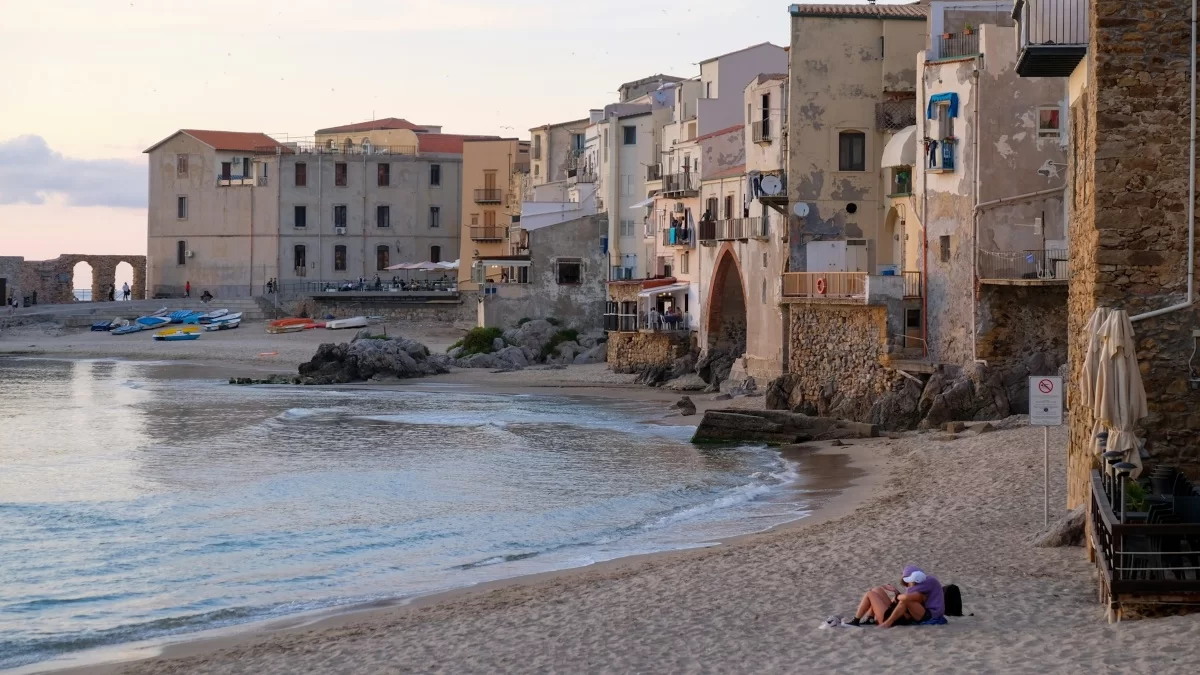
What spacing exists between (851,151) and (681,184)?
48.9ft

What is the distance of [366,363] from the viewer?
55.9 metres

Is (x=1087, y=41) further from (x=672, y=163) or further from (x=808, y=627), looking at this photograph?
(x=672, y=163)

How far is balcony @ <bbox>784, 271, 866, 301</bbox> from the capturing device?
34.8 metres

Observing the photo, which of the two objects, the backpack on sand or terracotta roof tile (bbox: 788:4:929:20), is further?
terracotta roof tile (bbox: 788:4:929:20)

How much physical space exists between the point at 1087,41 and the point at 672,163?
140 ft

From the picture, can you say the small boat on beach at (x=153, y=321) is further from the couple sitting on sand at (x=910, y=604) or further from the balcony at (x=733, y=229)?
the couple sitting on sand at (x=910, y=604)

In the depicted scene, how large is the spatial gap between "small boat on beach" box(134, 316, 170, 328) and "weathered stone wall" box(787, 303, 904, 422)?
47977mm

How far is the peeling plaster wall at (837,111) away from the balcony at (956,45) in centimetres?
463

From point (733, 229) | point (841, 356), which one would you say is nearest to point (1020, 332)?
point (841, 356)

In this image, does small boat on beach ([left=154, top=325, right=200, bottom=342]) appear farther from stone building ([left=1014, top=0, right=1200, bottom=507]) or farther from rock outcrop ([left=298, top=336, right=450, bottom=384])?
stone building ([left=1014, top=0, right=1200, bottom=507])

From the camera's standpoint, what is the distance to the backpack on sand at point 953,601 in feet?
42.1

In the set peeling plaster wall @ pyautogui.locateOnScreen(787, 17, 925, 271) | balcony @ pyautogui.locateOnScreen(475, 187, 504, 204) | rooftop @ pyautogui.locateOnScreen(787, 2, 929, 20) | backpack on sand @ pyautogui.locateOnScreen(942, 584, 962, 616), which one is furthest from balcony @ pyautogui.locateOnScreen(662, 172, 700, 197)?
backpack on sand @ pyautogui.locateOnScreen(942, 584, 962, 616)

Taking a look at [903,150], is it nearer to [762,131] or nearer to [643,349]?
[762,131]

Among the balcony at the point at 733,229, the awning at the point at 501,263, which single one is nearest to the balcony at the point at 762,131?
the balcony at the point at 733,229
